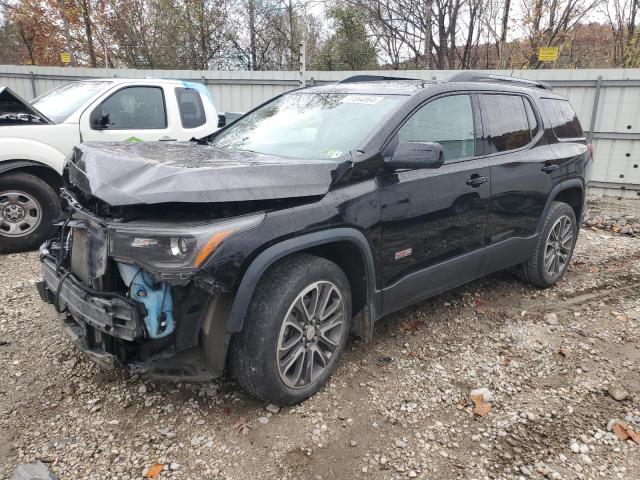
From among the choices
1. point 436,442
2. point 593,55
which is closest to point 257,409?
point 436,442

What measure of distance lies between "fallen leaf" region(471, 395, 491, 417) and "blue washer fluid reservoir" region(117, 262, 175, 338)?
1.82 meters

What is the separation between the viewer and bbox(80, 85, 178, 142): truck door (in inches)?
225

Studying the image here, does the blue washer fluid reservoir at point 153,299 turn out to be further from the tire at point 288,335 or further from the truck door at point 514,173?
the truck door at point 514,173

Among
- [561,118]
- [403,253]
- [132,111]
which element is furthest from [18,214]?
[561,118]

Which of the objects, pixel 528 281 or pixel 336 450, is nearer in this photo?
pixel 336 450

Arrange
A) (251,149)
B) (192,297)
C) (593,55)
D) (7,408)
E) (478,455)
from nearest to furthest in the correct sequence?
(192,297), (478,455), (7,408), (251,149), (593,55)

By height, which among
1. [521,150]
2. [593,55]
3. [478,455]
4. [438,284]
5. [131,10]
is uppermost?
[131,10]

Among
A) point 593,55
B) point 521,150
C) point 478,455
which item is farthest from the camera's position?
point 593,55

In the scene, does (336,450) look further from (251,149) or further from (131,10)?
(131,10)

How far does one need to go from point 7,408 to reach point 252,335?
1.52 meters

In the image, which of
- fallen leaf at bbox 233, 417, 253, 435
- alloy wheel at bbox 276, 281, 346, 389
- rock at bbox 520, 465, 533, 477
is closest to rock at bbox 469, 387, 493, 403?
rock at bbox 520, 465, 533, 477

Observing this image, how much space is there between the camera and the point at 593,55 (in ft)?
51.3

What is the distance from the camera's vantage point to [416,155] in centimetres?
292

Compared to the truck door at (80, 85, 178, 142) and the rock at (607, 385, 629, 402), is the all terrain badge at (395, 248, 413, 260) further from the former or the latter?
the truck door at (80, 85, 178, 142)
